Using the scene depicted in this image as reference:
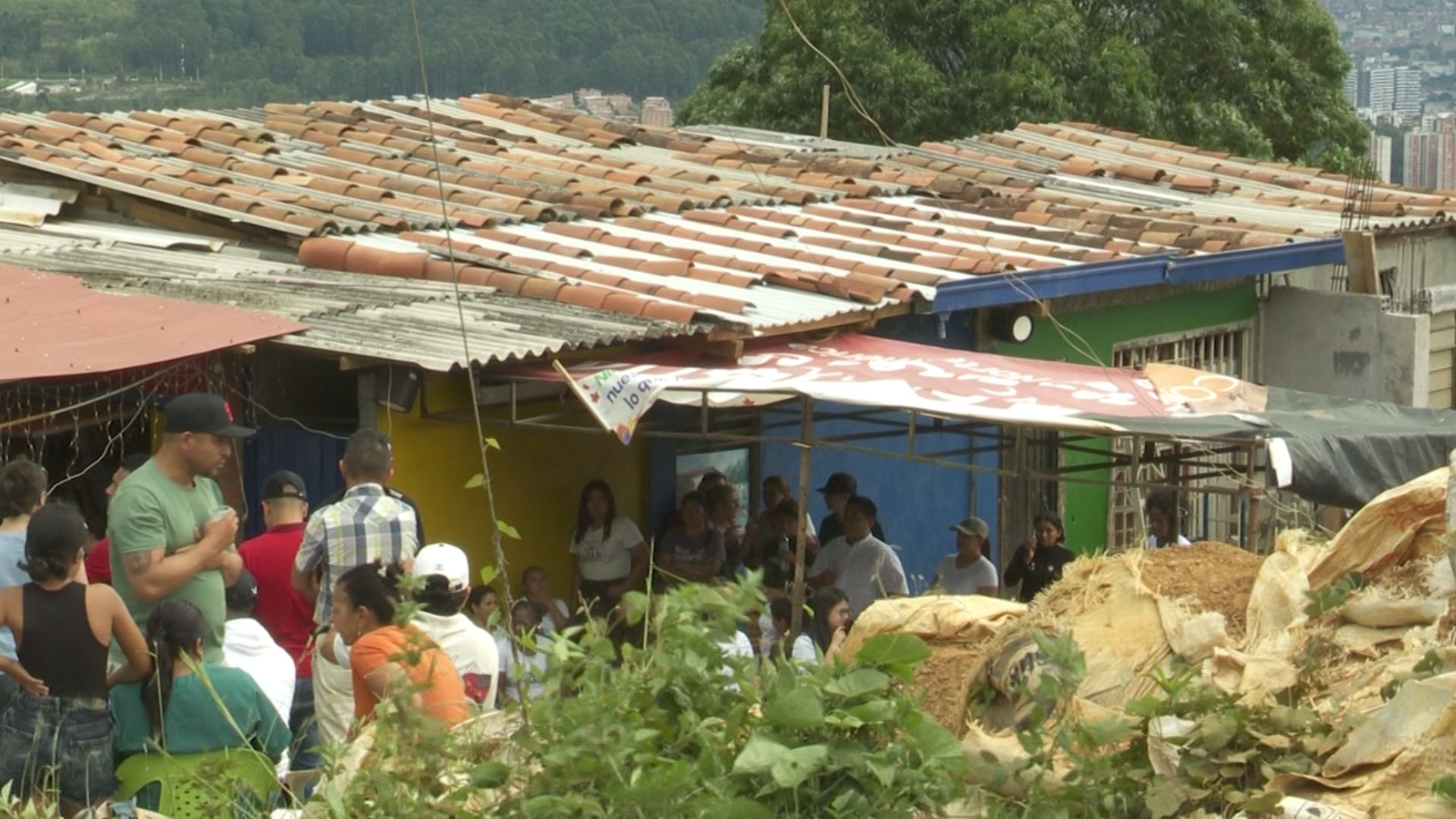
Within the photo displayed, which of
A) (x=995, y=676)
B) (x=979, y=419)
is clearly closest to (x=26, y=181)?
(x=979, y=419)

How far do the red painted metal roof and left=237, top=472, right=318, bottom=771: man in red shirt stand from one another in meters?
0.73

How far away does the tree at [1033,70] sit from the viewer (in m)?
22.2

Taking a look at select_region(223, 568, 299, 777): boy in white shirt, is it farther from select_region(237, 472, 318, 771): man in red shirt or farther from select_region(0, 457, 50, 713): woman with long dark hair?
select_region(0, 457, 50, 713): woman with long dark hair

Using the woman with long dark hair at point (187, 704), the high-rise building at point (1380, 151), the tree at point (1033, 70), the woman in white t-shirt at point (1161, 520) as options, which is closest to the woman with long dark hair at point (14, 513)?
the woman with long dark hair at point (187, 704)

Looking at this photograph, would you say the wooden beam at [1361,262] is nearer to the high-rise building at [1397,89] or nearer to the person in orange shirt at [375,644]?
the person in orange shirt at [375,644]

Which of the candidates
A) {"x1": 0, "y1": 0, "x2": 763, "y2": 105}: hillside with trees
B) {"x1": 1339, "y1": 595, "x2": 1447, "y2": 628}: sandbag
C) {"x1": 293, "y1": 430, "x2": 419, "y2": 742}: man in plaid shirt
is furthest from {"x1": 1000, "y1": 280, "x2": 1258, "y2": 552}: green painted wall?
{"x1": 1339, "y1": 595, "x2": 1447, "y2": 628}: sandbag

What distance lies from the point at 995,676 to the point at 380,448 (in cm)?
243

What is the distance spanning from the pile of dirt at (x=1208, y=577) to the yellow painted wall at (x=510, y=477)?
4003mm

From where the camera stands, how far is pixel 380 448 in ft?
21.9

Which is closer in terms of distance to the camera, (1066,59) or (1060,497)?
(1060,497)

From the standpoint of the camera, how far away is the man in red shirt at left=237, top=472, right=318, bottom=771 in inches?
270

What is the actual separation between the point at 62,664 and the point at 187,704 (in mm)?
379

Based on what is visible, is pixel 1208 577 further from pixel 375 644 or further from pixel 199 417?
pixel 199 417

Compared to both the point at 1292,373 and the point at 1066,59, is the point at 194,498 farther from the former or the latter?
the point at 1066,59
